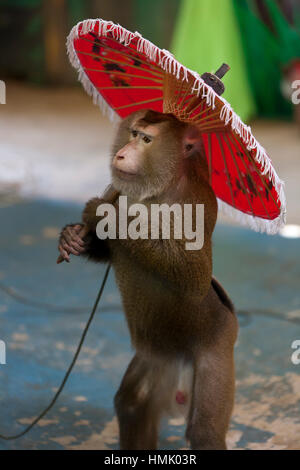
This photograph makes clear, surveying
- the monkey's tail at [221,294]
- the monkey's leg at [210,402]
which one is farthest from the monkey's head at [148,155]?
the monkey's leg at [210,402]

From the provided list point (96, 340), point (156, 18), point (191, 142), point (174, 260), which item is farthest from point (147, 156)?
point (156, 18)

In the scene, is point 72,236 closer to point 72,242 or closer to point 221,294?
point 72,242

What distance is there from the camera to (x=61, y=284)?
3613 mm

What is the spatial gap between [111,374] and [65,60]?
551 centimetres

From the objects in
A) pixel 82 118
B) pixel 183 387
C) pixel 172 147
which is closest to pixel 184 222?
pixel 172 147

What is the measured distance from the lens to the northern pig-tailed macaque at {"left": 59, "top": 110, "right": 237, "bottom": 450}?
170cm

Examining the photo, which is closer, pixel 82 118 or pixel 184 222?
pixel 184 222

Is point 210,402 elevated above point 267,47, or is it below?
below

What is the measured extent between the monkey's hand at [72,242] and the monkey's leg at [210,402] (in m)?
0.40

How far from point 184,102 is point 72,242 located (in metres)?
Answer: 0.42

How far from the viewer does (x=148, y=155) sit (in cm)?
170

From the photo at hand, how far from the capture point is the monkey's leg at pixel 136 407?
6.54ft

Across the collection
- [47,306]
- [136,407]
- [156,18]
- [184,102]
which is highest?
[156,18]
